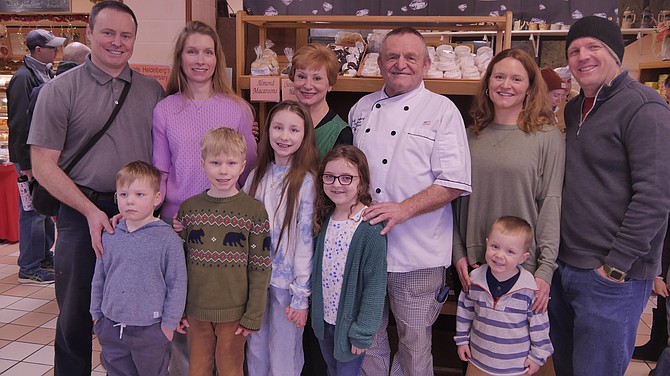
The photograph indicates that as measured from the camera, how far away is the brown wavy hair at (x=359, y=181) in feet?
6.75

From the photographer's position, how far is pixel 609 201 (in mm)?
1971

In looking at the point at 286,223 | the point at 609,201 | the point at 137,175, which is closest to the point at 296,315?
the point at 286,223

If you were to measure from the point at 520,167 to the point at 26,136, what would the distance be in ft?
12.9

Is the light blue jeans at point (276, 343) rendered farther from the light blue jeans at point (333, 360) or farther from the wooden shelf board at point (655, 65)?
the wooden shelf board at point (655, 65)

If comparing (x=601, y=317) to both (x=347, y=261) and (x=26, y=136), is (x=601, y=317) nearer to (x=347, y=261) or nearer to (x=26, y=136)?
(x=347, y=261)

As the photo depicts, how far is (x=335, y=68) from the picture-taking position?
7.66 ft

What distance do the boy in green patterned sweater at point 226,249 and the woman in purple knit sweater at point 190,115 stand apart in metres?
0.21

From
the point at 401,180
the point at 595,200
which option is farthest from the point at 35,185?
the point at 595,200

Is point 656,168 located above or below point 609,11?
below

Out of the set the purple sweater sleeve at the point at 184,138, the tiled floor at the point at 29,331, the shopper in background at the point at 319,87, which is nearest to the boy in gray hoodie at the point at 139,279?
the purple sweater sleeve at the point at 184,138

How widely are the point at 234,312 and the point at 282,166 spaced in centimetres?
65

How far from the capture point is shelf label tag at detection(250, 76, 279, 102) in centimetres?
288

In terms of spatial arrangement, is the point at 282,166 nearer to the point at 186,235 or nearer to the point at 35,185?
the point at 186,235

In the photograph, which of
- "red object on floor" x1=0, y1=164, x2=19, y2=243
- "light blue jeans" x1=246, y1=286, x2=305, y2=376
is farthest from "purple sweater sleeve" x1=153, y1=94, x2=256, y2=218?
"red object on floor" x1=0, y1=164, x2=19, y2=243
